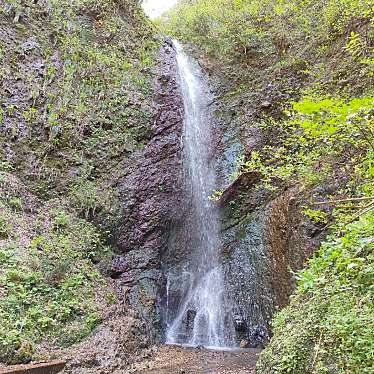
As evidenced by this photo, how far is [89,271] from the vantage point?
26.8ft

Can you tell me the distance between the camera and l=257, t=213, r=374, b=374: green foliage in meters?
2.80

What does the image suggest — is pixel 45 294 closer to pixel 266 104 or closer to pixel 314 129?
pixel 314 129

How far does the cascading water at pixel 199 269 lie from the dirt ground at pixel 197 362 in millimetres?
1003

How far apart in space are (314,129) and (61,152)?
8.22 metres

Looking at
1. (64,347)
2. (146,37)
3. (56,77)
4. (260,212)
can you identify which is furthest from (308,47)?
(64,347)

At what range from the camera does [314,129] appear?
3576 mm

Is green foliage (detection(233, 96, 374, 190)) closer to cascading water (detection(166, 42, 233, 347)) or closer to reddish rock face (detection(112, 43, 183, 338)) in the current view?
cascading water (detection(166, 42, 233, 347))

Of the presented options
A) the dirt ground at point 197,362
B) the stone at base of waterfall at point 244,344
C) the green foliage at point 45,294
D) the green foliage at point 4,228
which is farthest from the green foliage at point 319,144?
the green foliage at point 4,228

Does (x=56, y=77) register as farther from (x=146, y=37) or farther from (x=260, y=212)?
(x=260, y=212)

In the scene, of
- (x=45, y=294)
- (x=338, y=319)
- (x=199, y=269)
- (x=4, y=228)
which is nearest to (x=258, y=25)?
(x=199, y=269)

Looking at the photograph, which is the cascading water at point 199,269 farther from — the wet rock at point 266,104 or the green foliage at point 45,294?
the green foliage at point 45,294

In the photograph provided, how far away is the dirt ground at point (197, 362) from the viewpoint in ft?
19.5

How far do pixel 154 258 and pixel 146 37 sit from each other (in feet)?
32.9

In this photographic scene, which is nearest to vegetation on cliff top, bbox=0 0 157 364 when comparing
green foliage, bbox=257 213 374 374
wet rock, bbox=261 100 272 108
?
wet rock, bbox=261 100 272 108
